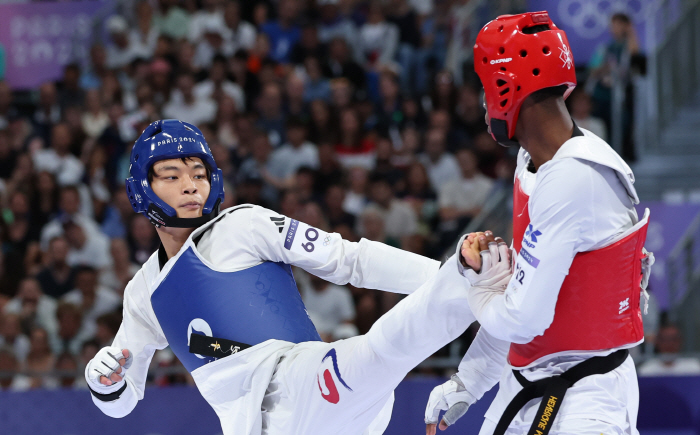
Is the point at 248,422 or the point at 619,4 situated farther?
the point at 619,4

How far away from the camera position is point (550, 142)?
10.9 ft

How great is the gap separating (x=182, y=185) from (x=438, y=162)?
18.5 feet

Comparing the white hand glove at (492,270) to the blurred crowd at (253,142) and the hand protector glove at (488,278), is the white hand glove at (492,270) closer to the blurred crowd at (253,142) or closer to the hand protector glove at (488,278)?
the hand protector glove at (488,278)

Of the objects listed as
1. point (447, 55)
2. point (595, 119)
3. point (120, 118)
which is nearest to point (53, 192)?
point (120, 118)

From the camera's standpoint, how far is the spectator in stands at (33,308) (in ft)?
27.2

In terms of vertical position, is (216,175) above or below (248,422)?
above

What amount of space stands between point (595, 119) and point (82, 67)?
7.31 m

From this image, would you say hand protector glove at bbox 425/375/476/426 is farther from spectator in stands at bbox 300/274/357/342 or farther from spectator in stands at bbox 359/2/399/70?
spectator in stands at bbox 359/2/399/70

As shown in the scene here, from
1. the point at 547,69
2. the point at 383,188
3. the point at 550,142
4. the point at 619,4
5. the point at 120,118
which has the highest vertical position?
the point at 547,69

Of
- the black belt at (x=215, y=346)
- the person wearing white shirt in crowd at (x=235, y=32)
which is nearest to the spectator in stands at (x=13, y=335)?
the black belt at (x=215, y=346)

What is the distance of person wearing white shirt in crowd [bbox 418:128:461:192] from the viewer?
9.84m

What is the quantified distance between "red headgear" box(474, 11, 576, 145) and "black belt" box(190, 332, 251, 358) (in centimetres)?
176

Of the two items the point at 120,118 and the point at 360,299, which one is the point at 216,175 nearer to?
the point at 360,299

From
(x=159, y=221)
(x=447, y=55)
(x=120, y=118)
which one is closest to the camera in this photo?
(x=159, y=221)
